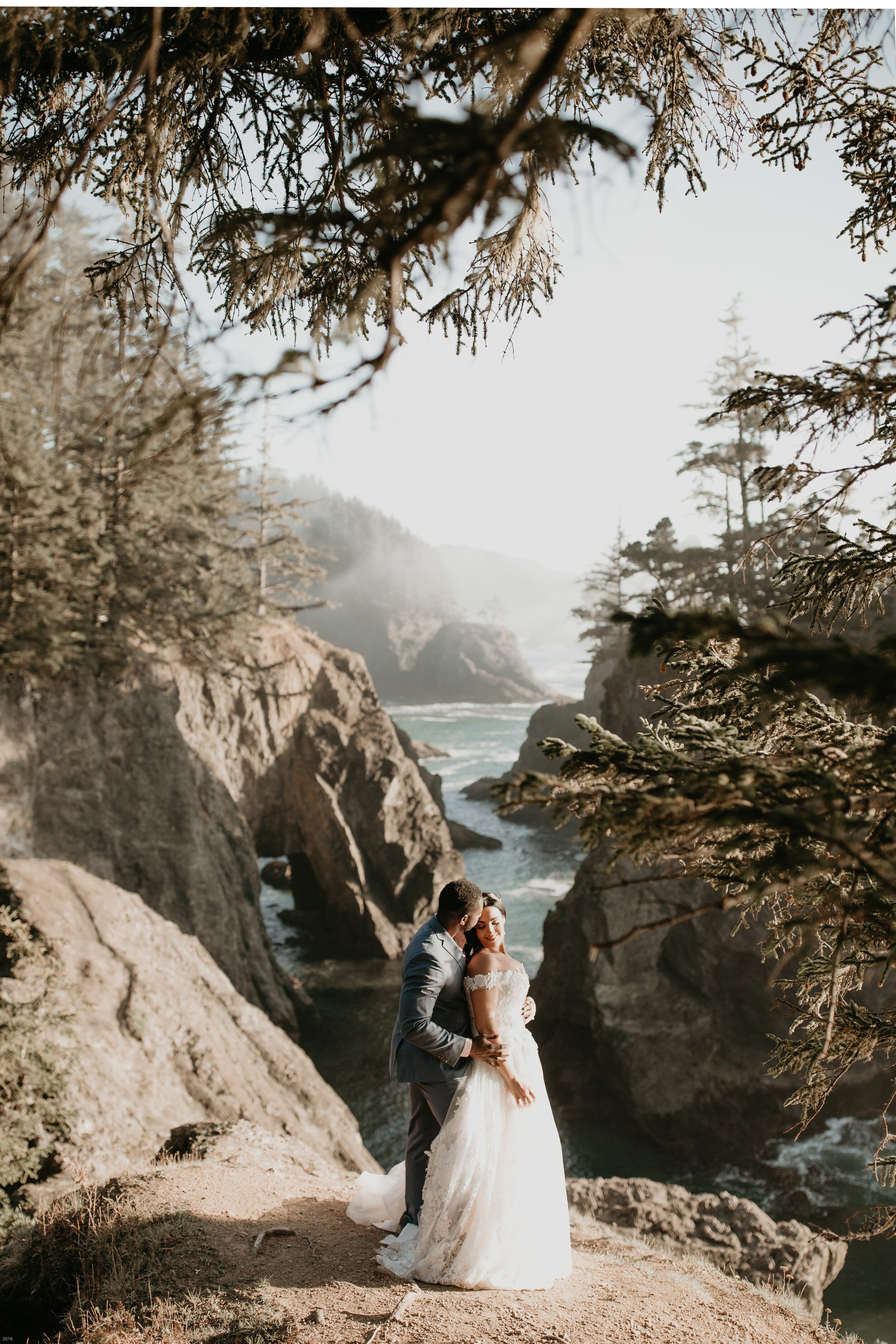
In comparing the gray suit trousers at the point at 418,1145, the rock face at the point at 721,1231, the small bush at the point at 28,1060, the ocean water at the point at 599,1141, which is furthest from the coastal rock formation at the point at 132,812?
the gray suit trousers at the point at 418,1145

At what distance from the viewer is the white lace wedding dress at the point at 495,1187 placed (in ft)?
12.9

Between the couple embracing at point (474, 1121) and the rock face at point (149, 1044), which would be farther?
the rock face at point (149, 1044)

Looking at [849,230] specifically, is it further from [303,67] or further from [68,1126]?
[68,1126]

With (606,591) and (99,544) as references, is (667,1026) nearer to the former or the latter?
(99,544)

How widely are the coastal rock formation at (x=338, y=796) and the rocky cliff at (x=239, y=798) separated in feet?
0.15

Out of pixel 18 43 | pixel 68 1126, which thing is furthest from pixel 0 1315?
pixel 18 43

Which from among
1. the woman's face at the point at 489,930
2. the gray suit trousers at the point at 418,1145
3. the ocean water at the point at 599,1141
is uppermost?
the woman's face at the point at 489,930

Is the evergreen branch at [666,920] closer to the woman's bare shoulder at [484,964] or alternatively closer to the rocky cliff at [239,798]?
the woman's bare shoulder at [484,964]

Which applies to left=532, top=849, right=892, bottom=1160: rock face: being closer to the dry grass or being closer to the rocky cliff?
the rocky cliff

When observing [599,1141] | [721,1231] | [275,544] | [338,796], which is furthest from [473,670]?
[721,1231]

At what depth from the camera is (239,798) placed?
19344 mm

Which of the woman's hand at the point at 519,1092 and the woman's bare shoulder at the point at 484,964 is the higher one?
the woman's bare shoulder at the point at 484,964

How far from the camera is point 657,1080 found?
14188 mm

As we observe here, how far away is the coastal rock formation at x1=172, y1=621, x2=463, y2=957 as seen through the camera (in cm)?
2030
